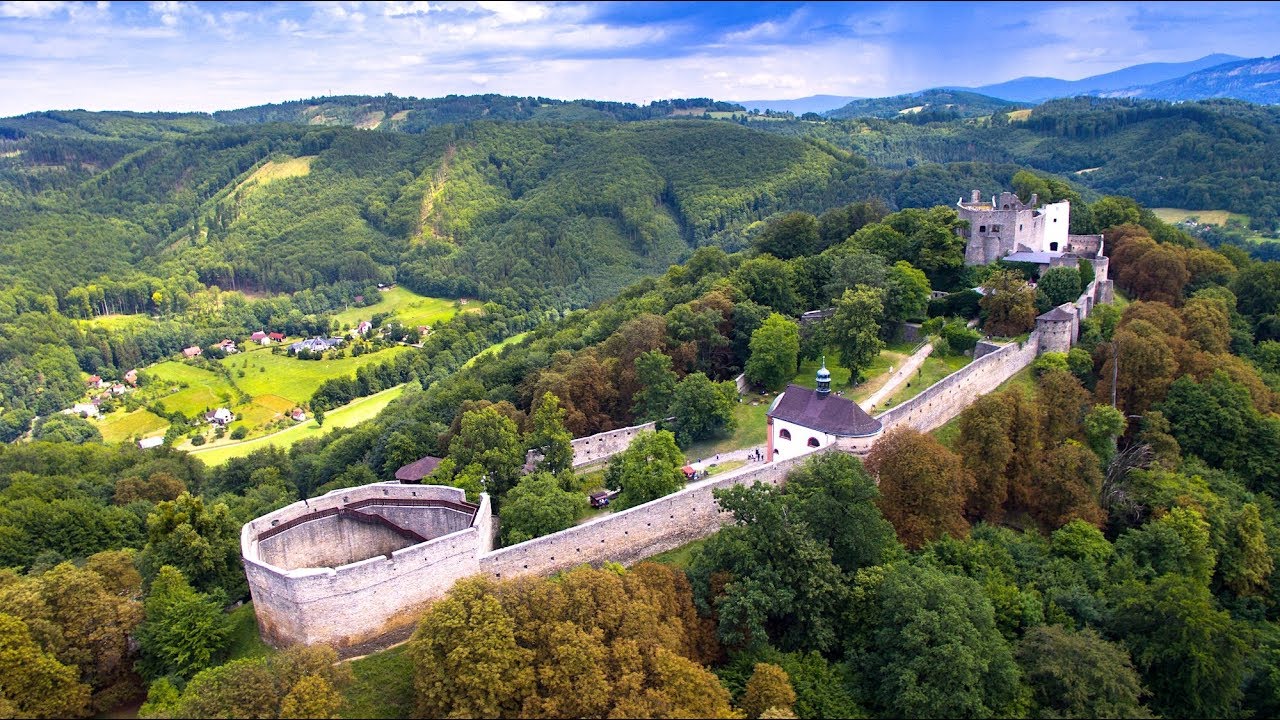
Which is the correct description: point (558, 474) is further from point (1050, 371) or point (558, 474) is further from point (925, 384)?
point (1050, 371)

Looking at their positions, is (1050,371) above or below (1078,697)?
above

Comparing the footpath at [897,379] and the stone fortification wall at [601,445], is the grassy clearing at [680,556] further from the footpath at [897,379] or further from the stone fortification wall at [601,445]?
the footpath at [897,379]

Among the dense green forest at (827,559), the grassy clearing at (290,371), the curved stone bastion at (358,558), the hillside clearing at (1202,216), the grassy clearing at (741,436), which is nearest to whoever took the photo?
the dense green forest at (827,559)

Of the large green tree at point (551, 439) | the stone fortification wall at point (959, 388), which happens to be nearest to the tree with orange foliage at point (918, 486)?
the stone fortification wall at point (959, 388)

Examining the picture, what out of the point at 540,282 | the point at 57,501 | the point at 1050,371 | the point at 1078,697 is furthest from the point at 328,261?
the point at 1078,697

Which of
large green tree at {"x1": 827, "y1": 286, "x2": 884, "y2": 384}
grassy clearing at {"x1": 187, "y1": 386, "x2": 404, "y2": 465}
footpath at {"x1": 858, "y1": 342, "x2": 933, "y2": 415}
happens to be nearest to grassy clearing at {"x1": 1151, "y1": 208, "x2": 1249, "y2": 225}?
footpath at {"x1": 858, "y1": 342, "x2": 933, "y2": 415}

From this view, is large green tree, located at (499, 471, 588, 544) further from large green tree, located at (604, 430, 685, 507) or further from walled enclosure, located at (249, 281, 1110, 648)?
large green tree, located at (604, 430, 685, 507)
